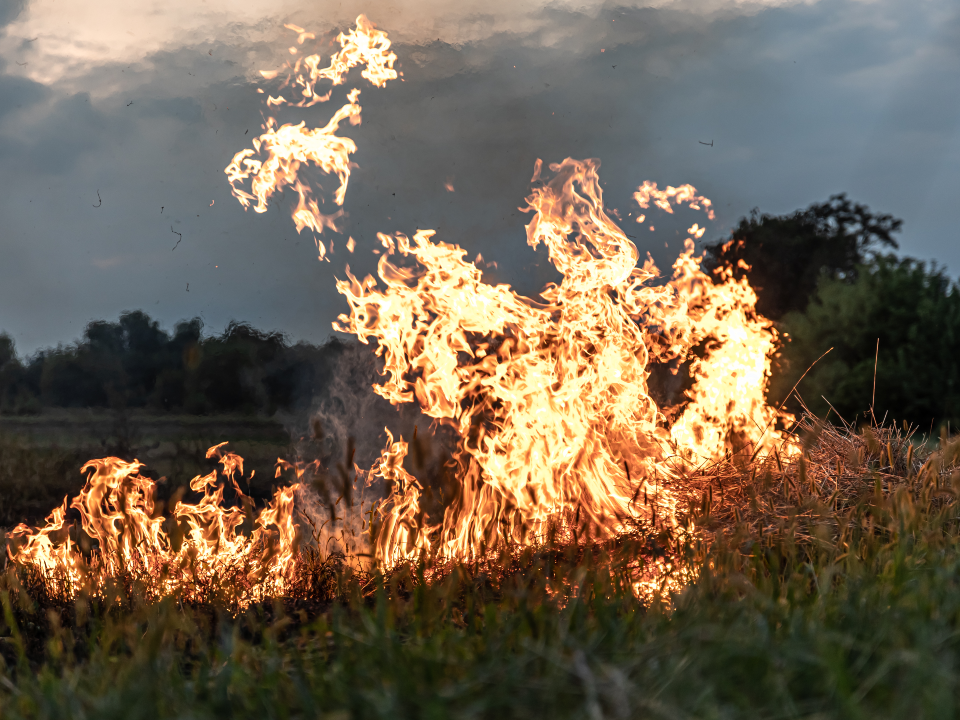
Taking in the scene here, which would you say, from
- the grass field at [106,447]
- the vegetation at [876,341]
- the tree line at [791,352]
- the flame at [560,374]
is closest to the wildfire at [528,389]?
the flame at [560,374]

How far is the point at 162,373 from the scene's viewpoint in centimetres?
1966

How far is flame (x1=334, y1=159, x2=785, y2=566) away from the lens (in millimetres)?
7035

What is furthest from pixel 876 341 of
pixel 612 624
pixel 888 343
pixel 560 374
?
pixel 612 624

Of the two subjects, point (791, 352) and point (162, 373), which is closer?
point (162, 373)

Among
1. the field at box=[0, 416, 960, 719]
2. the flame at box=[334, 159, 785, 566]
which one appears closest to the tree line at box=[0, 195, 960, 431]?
the flame at box=[334, 159, 785, 566]

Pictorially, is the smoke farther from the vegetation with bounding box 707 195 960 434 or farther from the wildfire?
the vegetation with bounding box 707 195 960 434

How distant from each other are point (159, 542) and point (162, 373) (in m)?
13.3

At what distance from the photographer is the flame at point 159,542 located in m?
5.75

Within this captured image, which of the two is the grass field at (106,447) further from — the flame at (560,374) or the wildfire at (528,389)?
the flame at (560,374)

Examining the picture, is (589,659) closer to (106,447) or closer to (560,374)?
(560,374)

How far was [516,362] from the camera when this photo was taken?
24.3 ft

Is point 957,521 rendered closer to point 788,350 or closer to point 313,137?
point 313,137

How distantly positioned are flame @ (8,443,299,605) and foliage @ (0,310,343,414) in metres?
9.93

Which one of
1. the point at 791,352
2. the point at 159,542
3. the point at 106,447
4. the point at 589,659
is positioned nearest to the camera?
the point at 589,659
